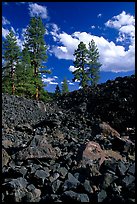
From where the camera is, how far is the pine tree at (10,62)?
40844 millimetres

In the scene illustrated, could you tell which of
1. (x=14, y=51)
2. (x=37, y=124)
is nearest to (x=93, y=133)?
(x=37, y=124)

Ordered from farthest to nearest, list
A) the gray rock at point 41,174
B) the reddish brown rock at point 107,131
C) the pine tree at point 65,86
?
the pine tree at point 65,86 < the reddish brown rock at point 107,131 < the gray rock at point 41,174

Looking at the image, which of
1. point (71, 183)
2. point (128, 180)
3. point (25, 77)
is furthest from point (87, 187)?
point (25, 77)

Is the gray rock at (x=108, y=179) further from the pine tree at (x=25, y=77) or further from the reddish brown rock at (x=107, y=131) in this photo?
the pine tree at (x=25, y=77)

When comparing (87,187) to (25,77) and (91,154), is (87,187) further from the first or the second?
(25,77)

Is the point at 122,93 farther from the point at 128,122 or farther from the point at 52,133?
the point at 52,133

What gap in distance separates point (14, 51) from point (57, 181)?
123 feet

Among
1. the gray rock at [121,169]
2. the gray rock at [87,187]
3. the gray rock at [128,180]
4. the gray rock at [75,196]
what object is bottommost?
the gray rock at [75,196]

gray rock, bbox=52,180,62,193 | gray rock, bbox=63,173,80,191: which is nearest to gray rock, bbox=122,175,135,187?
gray rock, bbox=63,173,80,191

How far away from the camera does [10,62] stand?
137 ft

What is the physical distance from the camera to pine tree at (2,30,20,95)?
134ft

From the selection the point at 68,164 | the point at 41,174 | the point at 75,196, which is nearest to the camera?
the point at 75,196

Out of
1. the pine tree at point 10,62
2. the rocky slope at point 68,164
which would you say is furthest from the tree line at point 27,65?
the rocky slope at point 68,164

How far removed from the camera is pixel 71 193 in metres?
6.09
